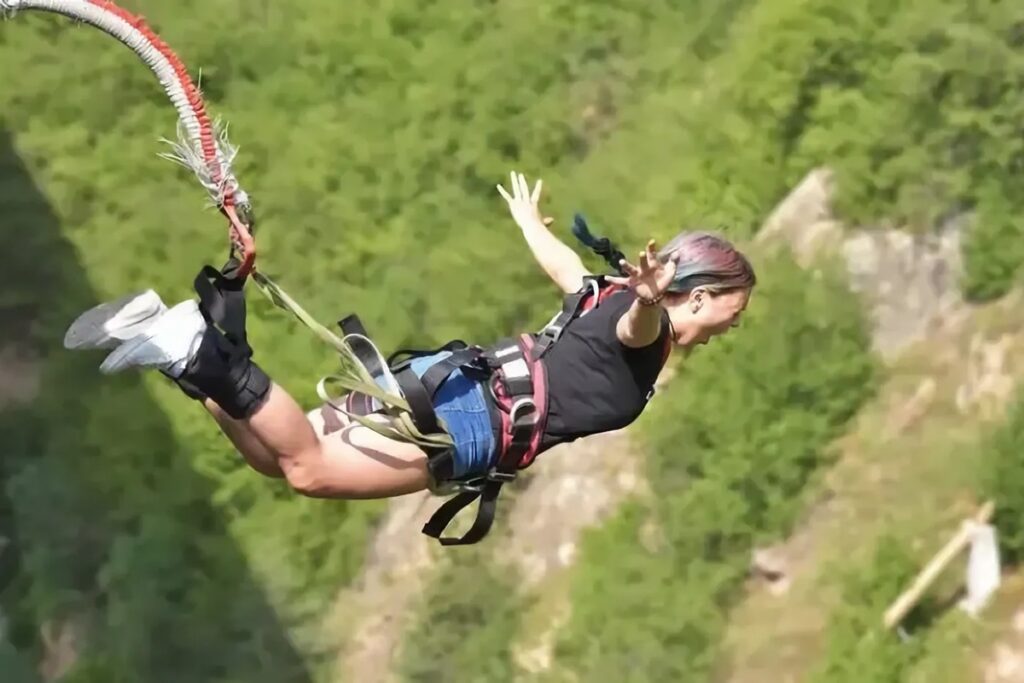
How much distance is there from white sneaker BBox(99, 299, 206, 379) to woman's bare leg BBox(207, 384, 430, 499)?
17 centimetres

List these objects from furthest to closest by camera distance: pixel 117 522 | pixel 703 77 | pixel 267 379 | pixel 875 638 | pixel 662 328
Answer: pixel 703 77 < pixel 117 522 < pixel 875 638 < pixel 662 328 < pixel 267 379

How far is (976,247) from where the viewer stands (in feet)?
17.4

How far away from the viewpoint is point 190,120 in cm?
231

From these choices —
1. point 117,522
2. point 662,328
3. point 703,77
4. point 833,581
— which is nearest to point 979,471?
point 833,581

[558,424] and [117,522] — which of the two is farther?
[117,522]

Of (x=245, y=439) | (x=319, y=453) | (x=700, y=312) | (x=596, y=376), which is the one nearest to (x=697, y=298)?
(x=700, y=312)

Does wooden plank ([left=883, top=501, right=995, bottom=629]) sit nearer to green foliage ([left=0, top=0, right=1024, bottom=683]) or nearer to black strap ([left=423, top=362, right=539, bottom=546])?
green foliage ([left=0, top=0, right=1024, bottom=683])

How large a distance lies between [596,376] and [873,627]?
2.64m

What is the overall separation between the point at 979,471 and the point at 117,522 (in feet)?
11.0

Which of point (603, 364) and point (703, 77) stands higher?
point (603, 364)

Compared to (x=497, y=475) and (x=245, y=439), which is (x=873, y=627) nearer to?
(x=497, y=475)

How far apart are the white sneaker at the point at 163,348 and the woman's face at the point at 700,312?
0.97 metres

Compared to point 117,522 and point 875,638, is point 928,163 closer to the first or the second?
point 875,638

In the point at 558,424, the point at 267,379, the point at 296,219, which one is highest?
the point at 267,379
